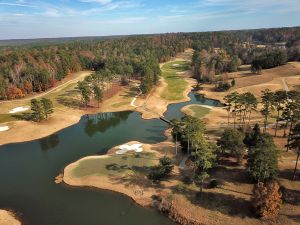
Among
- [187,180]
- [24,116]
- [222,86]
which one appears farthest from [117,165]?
[222,86]

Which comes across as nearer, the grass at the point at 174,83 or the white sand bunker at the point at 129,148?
the white sand bunker at the point at 129,148

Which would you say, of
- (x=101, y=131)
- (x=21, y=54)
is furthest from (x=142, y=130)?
(x=21, y=54)

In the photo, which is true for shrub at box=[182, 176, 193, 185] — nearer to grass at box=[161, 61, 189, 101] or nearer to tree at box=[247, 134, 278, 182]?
tree at box=[247, 134, 278, 182]

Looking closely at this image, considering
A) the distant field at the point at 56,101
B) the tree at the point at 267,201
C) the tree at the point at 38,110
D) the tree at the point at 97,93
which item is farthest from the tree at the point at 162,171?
the distant field at the point at 56,101

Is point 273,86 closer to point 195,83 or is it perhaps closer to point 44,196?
point 195,83

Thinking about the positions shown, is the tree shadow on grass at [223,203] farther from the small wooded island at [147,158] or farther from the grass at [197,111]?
the grass at [197,111]
